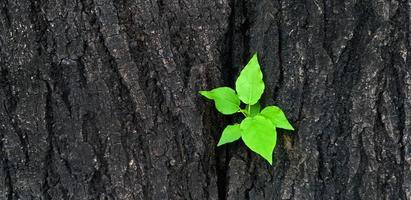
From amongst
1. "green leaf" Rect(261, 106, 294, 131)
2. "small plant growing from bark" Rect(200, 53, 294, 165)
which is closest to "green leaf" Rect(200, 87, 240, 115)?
"small plant growing from bark" Rect(200, 53, 294, 165)

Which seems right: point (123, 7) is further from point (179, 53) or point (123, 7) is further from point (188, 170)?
point (188, 170)

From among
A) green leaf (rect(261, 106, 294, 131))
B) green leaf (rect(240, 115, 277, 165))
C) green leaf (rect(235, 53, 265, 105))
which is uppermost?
green leaf (rect(235, 53, 265, 105))

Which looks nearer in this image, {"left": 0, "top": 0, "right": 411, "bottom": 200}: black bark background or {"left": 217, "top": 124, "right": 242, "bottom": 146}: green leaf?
{"left": 0, "top": 0, "right": 411, "bottom": 200}: black bark background

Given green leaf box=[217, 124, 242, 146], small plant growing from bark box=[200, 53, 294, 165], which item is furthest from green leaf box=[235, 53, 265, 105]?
green leaf box=[217, 124, 242, 146]

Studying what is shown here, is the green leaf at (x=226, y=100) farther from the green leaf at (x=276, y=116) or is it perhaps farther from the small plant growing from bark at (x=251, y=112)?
the green leaf at (x=276, y=116)

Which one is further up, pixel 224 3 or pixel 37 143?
pixel 224 3

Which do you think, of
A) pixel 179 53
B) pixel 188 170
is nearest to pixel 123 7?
pixel 179 53

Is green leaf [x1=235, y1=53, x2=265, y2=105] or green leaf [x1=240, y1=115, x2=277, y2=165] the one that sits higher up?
green leaf [x1=235, y1=53, x2=265, y2=105]

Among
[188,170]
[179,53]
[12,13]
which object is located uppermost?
[12,13]

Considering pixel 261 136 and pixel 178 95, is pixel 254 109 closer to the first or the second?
pixel 261 136

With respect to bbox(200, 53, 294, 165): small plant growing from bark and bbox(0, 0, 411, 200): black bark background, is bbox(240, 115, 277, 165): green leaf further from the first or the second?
bbox(0, 0, 411, 200): black bark background
